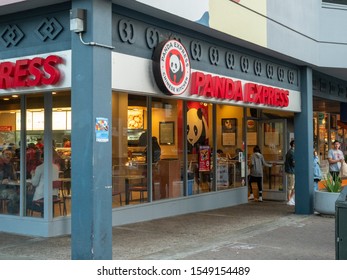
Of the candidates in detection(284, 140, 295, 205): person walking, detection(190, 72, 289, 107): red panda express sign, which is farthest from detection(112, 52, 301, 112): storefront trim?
detection(284, 140, 295, 205): person walking

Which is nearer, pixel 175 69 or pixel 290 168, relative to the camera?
pixel 175 69

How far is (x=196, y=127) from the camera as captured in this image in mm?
13539

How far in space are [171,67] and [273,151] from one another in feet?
28.8

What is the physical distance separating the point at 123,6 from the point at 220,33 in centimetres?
259

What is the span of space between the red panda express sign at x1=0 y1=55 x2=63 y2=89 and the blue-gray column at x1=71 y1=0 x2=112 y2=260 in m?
0.43

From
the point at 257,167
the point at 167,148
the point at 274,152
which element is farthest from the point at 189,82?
the point at 274,152

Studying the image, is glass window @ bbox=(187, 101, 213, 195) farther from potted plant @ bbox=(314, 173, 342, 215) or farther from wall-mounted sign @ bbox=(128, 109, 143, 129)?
potted plant @ bbox=(314, 173, 342, 215)

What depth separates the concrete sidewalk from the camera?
7973 mm

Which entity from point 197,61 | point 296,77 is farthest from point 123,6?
point 296,77

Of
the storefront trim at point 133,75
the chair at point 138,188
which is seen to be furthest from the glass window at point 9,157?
the storefront trim at point 133,75

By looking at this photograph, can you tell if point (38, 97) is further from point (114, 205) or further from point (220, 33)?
point (220, 33)

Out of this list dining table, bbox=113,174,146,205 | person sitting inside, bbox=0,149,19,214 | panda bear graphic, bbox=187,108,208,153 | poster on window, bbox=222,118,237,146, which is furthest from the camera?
poster on window, bbox=222,118,237,146

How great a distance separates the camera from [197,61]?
9.16 m

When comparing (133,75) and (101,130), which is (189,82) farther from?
(101,130)
